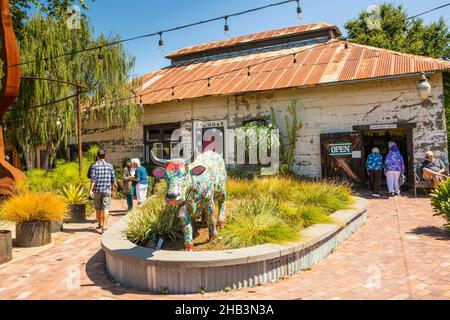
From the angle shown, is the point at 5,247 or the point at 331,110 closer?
the point at 5,247

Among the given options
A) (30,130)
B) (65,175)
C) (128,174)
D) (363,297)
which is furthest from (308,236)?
(30,130)

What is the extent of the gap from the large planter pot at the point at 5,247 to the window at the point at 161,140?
10.7m

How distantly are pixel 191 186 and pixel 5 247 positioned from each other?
133 inches

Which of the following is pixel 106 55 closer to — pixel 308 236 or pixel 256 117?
pixel 256 117

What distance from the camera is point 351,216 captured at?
689 cm

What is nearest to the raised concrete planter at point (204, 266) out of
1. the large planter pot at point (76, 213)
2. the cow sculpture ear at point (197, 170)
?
the cow sculpture ear at point (197, 170)

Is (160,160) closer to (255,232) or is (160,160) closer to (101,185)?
(255,232)

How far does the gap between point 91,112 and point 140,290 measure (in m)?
12.2

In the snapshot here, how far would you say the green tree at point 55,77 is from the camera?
41.3ft

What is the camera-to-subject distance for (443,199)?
656 cm

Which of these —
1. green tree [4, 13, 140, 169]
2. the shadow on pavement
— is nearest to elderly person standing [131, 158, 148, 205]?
green tree [4, 13, 140, 169]

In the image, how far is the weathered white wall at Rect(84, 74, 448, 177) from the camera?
37.8 feet

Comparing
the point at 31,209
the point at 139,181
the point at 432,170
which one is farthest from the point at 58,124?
the point at 432,170

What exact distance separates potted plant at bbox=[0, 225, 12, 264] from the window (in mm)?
10703
